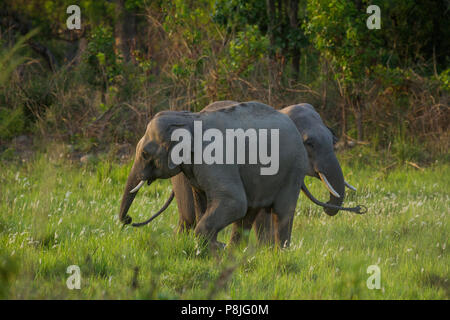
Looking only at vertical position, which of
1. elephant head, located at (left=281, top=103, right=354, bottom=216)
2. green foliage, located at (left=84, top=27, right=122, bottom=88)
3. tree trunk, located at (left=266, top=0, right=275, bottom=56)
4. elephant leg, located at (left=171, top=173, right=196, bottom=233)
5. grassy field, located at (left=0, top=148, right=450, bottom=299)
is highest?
tree trunk, located at (left=266, top=0, right=275, bottom=56)

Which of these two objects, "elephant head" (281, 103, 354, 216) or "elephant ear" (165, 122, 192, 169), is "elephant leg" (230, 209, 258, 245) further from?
"elephant head" (281, 103, 354, 216)

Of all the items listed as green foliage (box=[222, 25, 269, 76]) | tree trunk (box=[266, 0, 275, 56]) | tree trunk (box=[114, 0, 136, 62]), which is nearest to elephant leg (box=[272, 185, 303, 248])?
green foliage (box=[222, 25, 269, 76])

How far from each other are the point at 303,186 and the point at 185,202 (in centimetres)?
131

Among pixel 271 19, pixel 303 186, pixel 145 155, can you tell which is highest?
pixel 271 19

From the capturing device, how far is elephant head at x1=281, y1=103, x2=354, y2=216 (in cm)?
693

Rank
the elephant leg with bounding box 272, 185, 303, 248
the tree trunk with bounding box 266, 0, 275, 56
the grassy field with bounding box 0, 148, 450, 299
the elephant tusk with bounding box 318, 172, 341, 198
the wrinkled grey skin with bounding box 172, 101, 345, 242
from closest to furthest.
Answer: the grassy field with bounding box 0, 148, 450, 299
the elephant leg with bounding box 272, 185, 303, 248
the wrinkled grey skin with bounding box 172, 101, 345, 242
the elephant tusk with bounding box 318, 172, 341, 198
the tree trunk with bounding box 266, 0, 275, 56

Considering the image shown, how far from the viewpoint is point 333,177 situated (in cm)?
709

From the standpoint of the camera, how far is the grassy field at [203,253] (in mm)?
4488

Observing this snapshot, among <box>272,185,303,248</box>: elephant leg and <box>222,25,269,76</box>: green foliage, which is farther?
<box>222,25,269,76</box>: green foliage

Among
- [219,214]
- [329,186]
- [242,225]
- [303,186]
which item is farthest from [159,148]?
[329,186]

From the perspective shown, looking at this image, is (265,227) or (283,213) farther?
(265,227)

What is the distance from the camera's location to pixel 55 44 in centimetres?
2456

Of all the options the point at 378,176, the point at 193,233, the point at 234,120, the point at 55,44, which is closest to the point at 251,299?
the point at 193,233

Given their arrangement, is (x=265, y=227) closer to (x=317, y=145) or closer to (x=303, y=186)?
(x=303, y=186)
